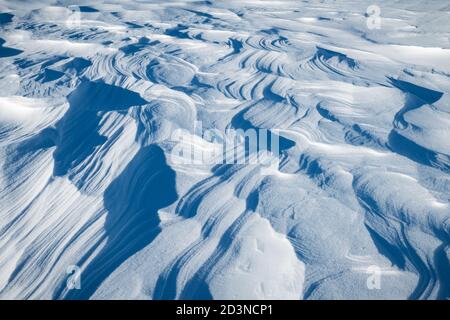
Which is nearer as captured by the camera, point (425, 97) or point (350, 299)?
point (350, 299)

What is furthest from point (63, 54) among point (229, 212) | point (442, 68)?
point (442, 68)

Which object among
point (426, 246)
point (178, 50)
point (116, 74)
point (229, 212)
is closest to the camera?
point (426, 246)

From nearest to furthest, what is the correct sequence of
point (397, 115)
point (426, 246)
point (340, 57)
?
1. point (426, 246)
2. point (397, 115)
3. point (340, 57)
